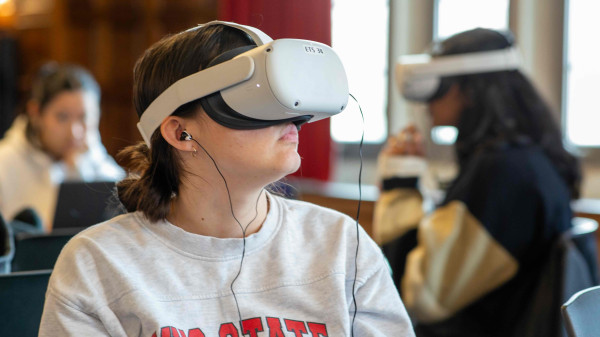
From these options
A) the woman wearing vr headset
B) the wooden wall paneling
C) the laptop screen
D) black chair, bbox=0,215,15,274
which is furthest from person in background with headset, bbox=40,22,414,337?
the wooden wall paneling

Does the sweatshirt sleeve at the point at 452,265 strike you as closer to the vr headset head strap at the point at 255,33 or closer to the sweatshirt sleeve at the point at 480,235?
the sweatshirt sleeve at the point at 480,235

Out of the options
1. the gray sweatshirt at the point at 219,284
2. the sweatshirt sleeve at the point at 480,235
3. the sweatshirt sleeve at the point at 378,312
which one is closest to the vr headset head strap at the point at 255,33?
the gray sweatshirt at the point at 219,284

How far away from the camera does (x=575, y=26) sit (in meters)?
2.70

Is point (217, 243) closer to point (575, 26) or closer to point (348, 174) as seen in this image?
point (575, 26)

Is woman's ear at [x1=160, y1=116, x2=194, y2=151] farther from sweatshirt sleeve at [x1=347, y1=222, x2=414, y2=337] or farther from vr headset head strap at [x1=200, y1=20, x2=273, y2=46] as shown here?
sweatshirt sleeve at [x1=347, y1=222, x2=414, y2=337]

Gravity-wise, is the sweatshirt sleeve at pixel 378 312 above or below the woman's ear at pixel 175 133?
below

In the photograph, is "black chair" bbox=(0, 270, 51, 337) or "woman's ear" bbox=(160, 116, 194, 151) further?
"black chair" bbox=(0, 270, 51, 337)

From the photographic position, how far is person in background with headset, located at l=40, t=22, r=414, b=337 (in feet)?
3.12

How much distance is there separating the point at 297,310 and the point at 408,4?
2556 millimetres

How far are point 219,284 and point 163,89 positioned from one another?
1.03 feet

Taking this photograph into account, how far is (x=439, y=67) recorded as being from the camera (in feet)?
6.89

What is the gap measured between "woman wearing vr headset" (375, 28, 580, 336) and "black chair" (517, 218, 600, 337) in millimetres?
68

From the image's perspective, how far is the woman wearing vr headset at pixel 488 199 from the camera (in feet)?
6.04

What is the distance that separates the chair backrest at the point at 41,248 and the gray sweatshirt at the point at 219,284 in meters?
0.52
